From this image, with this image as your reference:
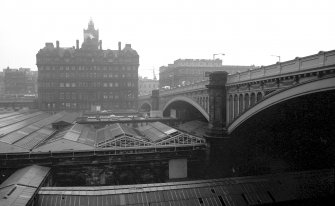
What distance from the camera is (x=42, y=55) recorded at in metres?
94.5

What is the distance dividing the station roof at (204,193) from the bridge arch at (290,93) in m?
6.61

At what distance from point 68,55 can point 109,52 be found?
47.4 ft

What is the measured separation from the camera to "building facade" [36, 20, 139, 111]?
94.9 m

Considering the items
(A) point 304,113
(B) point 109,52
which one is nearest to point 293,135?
(A) point 304,113

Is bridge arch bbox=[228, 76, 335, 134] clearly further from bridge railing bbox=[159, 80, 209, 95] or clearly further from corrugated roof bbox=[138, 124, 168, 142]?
corrugated roof bbox=[138, 124, 168, 142]

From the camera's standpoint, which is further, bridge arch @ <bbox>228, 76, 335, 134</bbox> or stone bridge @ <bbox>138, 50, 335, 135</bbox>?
stone bridge @ <bbox>138, 50, 335, 135</bbox>

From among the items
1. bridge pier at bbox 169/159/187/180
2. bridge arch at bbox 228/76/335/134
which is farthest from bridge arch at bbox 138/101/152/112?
bridge arch at bbox 228/76/335/134

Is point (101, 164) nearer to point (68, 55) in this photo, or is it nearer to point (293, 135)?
point (293, 135)

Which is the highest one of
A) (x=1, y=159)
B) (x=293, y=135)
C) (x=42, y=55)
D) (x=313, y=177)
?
(x=42, y=55)

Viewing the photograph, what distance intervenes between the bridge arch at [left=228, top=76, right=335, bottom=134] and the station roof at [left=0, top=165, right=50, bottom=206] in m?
19.9

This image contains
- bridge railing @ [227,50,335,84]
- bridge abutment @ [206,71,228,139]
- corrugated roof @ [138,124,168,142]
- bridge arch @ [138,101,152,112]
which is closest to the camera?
bridge railing @ [227,50,335,84]

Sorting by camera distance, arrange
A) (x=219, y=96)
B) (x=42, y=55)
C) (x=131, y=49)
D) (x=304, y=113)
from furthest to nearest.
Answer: (x=131, y=49) < (x=42, y=55) < (x=219, y=96) < (x=304, y=113)

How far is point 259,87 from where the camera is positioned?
24625 millimetres

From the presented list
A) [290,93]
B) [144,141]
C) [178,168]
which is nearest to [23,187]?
[144,141]
